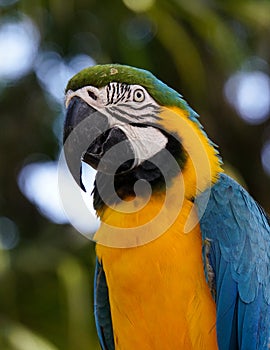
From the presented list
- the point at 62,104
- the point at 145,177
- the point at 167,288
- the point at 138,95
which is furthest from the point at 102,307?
the point at 62,104

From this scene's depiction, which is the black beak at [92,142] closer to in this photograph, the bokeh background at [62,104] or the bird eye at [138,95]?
the bird eye at [138,95]

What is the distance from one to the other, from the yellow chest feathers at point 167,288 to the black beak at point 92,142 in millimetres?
116

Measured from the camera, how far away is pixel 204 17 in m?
2.51

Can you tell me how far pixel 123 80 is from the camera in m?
1.53

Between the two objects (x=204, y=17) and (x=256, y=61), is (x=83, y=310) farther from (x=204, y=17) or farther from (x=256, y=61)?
(x=256, y=61)

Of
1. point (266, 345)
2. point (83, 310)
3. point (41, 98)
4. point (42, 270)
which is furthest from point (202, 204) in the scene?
point (41, 98)

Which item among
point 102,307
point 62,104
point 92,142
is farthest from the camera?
point 62,104

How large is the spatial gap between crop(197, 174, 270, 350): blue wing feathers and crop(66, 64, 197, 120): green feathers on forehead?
22 centimetres

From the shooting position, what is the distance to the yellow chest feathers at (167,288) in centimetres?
148

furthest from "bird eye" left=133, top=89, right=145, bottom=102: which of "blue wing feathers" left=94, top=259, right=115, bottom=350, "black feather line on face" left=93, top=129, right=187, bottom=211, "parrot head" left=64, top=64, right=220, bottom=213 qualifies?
"blue wing feathers" left=94, top=259, right=115, bottom=350

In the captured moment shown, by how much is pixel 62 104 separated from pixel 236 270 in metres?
1.35

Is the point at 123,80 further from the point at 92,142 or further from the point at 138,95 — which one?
the point at 92,142

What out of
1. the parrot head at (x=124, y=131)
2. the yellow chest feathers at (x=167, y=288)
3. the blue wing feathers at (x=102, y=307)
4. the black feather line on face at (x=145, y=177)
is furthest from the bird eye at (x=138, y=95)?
the blue wing feathers at (x=102, y=307)

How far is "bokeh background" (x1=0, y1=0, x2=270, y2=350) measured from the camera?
253 centimetres
